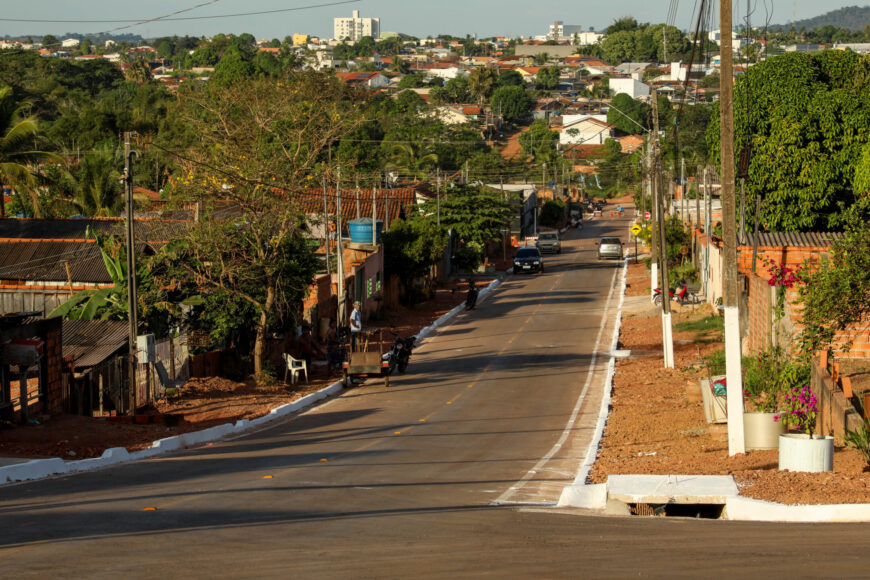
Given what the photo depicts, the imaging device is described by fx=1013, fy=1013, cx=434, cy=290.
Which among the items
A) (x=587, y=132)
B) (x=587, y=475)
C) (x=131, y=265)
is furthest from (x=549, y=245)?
(x=587, y=132)

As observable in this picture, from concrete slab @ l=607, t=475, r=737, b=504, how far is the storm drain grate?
0.09 metres

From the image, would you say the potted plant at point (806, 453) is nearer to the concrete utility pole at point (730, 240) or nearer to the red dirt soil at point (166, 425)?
the concrete utility pole at point (730, 240)

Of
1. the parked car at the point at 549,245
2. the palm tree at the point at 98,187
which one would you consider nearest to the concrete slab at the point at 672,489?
the palm tree at the point at 98,187

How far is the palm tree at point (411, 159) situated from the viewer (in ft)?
316

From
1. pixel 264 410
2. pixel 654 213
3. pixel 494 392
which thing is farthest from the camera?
pixel 654 213

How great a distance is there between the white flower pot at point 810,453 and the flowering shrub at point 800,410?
4.76 ft

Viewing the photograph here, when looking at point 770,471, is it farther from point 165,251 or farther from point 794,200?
point 794,200

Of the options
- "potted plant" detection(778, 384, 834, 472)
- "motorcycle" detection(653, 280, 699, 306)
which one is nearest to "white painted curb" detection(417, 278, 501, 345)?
"motorcycle" detection(653, 280, 699, 306)

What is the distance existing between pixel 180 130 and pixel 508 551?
89122mm

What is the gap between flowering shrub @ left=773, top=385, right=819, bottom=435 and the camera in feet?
47.6

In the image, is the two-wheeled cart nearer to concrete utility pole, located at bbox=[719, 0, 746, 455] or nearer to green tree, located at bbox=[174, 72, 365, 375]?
green tree, located at bbox=[174, 72, 365, 375]

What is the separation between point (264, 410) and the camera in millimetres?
22172

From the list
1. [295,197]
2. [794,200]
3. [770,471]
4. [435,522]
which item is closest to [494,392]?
[295,197]

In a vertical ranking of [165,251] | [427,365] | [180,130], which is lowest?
[427,365]
